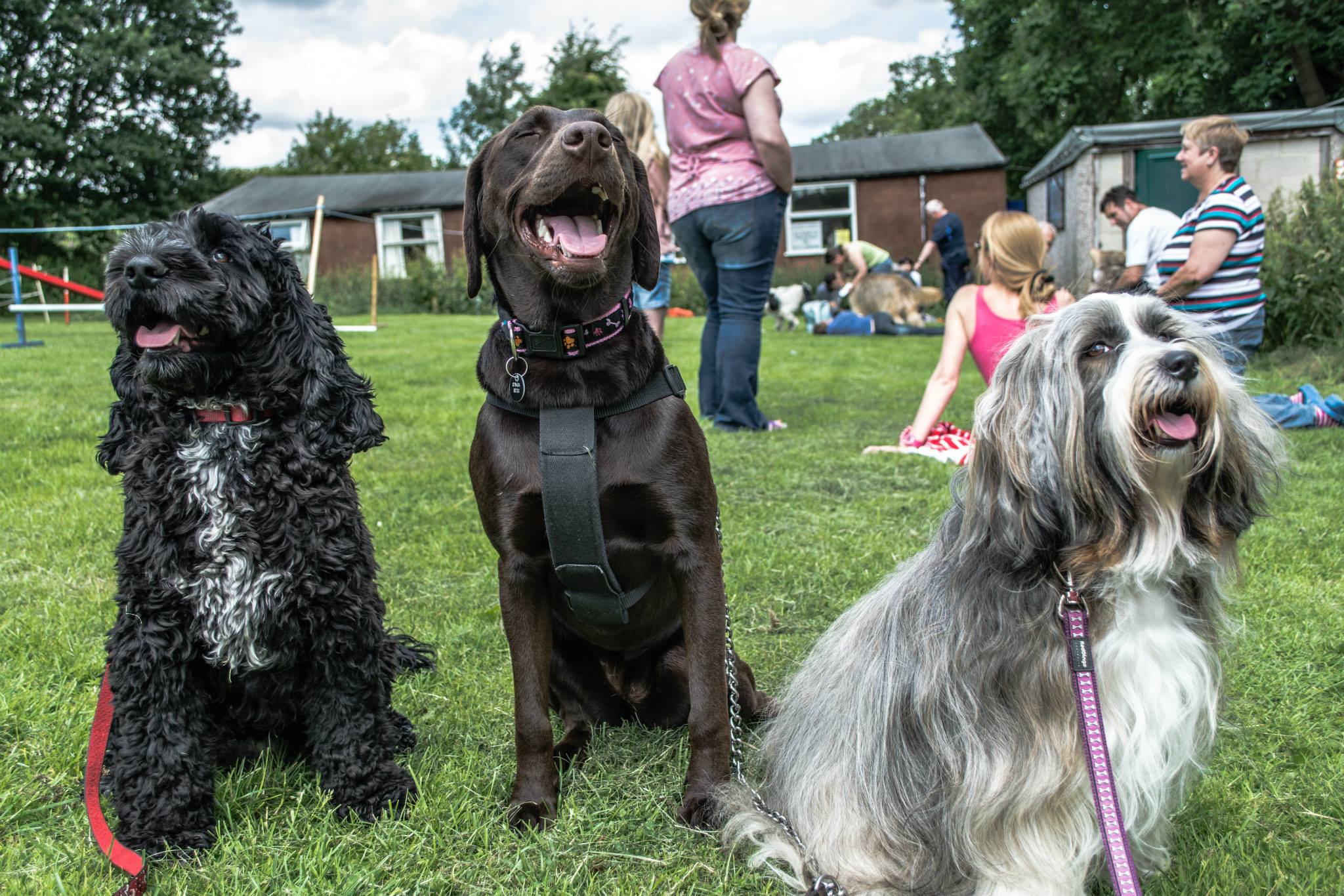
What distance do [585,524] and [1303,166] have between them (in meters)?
19.1

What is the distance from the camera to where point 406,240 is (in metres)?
31.9

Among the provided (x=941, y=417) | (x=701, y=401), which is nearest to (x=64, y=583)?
(x=701, y=401)

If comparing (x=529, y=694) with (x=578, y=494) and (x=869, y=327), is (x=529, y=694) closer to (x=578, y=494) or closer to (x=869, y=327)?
(x=578, y=494)

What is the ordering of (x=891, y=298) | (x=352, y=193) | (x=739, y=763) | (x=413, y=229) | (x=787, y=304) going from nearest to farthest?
(x=739, y=763) → (x=891, y=298) → (x=787, y=304) → (x=413, y=229) → (x=352, y=193)

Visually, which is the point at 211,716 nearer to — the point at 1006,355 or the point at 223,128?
the point at 1006,355

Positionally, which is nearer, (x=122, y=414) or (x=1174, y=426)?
(x=1174, y=426)

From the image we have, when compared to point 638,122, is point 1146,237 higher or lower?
lower

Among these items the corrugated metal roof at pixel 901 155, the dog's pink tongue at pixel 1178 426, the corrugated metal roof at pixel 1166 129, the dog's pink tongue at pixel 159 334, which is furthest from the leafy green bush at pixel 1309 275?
the corrugated metal roof at pixel 901 155

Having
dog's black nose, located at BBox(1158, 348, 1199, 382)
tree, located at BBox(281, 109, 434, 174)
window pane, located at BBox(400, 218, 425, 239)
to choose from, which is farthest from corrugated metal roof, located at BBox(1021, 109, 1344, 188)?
tree, located at BBox(281, 109, 434, 174)

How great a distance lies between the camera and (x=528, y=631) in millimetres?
2395

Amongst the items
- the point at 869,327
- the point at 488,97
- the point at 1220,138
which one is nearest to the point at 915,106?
the point at 488,97

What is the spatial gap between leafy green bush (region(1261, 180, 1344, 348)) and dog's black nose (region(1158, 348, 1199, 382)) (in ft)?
31.1

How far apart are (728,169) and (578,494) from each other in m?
4.55

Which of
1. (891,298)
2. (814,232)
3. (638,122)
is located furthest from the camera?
(814,232)
